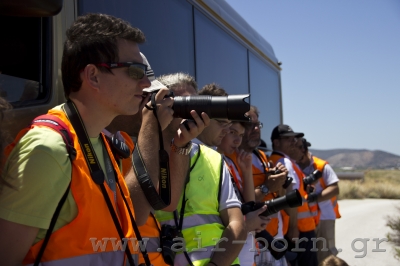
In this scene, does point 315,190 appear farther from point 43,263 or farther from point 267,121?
point 43,263

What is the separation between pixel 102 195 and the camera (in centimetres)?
188

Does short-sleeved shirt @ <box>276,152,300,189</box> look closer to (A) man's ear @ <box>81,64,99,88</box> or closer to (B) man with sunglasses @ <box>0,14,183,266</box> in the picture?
(B) man with sunglasses @ <box>0,14,183,266</box>

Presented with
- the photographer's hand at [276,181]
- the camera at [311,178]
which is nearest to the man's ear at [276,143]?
the camera at [311,178]

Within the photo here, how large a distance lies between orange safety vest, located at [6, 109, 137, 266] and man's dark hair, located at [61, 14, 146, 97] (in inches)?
10.3

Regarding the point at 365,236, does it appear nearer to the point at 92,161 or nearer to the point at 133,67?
the point at 133,67

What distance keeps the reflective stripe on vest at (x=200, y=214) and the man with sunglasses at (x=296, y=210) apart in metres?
2.75

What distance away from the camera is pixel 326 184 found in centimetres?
744

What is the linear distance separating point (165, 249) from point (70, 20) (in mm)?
1247

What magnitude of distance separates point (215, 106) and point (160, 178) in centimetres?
43

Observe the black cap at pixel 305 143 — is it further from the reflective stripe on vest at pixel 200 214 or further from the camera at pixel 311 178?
the reflective stripe on vest at pixel 200 214

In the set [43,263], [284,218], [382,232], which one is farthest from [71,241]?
[382,232]

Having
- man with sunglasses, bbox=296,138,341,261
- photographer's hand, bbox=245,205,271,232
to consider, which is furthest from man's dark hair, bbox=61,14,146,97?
man with sunglasses, bbox=296,138,341,261

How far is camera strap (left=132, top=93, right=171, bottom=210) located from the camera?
2398 millimetres

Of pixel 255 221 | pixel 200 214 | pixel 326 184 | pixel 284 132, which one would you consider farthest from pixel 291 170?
pixel 200 214
